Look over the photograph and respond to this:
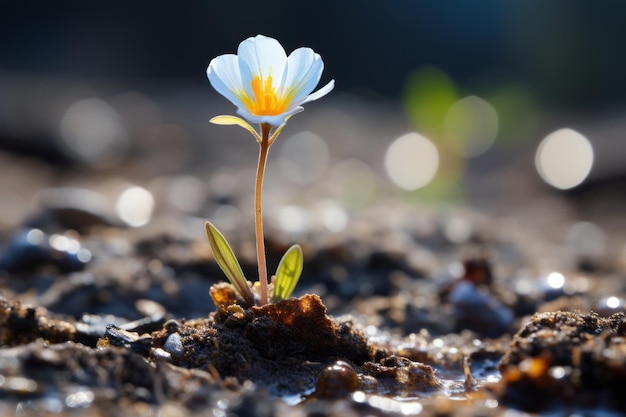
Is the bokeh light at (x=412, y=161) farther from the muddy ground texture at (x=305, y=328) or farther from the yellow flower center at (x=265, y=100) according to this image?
Answer: the yellow flower center at (x=265, y=100)

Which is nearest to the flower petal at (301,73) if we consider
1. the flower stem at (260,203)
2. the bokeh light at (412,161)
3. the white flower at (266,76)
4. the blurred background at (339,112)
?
the white flower at (266,76)

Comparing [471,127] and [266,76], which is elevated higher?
[471,127]

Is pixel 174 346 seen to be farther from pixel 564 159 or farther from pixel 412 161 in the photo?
pixel 564 159

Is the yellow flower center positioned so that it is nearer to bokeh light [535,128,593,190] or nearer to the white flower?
the white flower

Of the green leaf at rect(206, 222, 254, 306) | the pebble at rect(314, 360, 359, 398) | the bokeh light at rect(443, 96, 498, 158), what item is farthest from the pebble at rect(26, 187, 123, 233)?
the bokeh light at rect(443, 96, 498, 158)

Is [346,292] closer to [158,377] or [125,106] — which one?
[158,377]

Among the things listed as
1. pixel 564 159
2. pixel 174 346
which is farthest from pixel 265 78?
pixel 564 159

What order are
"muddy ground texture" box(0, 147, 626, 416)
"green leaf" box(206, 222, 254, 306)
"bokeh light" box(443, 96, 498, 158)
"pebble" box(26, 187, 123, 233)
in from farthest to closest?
"bokeh light" box(443, 96, 498, 158) < "pebble" box(26, 187, 123, 233) < "green leaf" box(206, 222, 254, 306) < "muddy ground texture" box(0, 147, 626, 416)
